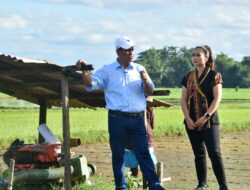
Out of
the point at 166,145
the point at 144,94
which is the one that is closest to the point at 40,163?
the point at 144,94

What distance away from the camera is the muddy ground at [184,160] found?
9953 mm

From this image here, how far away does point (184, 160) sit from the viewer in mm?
13641

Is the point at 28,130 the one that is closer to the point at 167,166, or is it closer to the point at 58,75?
the point at 167,166

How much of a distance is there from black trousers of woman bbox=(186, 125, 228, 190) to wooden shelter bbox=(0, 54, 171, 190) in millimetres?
640

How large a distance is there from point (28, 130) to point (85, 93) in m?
12.0

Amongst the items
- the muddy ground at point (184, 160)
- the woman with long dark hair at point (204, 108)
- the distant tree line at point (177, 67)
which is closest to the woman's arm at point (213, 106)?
the woman with long dark hair at point (204, 108)

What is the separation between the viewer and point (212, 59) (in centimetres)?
727

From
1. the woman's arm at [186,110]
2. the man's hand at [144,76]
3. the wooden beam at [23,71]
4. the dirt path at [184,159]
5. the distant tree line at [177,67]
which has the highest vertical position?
the distant tree line at [177,67]

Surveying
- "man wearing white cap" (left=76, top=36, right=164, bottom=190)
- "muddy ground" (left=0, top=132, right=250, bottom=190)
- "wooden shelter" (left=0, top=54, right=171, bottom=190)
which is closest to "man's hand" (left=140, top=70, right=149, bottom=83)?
"man wearing white cap" (left=76, top=36, right=164, bottom=190)

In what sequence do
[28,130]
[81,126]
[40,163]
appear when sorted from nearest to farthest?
[40,163] → [28,130] → [81,126]

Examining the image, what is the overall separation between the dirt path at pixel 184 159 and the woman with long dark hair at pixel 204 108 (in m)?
1.70

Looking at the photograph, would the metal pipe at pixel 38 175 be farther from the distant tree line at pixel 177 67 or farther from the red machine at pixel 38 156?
the distant tree line at pixel 177 67

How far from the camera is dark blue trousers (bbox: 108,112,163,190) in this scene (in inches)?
255

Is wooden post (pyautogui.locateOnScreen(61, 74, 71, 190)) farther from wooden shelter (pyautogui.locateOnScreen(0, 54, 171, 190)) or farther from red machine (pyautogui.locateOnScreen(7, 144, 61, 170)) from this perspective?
red machine (pyautogui.locateOnScreen(7, 144, 61, 170))
